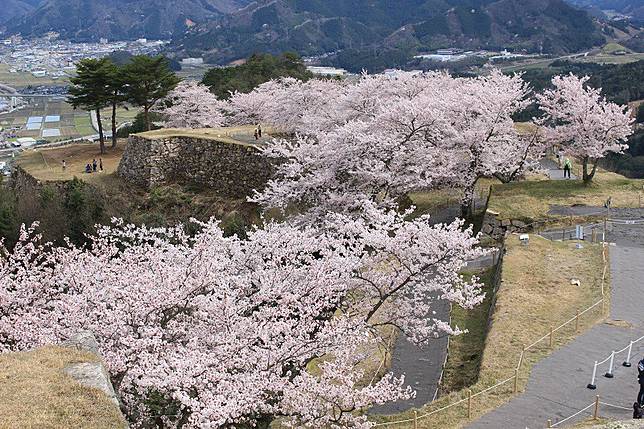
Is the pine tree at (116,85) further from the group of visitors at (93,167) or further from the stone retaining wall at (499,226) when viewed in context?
the stone retaining wall at (499,226)

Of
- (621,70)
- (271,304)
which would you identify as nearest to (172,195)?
(271,304)

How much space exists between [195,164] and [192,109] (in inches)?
377

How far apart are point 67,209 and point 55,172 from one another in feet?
25.4

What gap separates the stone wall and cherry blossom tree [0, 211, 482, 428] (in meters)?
11.1

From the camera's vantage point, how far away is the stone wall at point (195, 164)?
76.2 ft

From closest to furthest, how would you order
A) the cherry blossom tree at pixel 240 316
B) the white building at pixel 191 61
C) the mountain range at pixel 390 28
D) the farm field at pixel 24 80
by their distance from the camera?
1. the cherry blossom tree at pixel 240 316
2. the mountain range at pixel 390 28
3. the farm field at pixel 24 80
4. the white building at pixel 191 61

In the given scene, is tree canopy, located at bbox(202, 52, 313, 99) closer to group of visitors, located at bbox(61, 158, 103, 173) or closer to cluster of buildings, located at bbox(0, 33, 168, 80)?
group of visitors, located at bbox(61, 158, 103, 173)

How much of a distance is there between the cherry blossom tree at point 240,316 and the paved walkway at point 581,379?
1.53 metres

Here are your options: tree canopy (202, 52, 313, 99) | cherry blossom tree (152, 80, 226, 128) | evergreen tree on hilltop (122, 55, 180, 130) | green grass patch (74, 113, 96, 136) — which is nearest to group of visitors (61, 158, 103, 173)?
evergreen tree on hilltop (122, 55, 180, 130)

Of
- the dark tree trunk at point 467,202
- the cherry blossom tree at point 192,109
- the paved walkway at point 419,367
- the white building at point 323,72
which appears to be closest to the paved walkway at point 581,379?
the paved walkway at point 419,367

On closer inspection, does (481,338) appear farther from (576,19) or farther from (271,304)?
(576,19)

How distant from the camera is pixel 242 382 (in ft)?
25.2

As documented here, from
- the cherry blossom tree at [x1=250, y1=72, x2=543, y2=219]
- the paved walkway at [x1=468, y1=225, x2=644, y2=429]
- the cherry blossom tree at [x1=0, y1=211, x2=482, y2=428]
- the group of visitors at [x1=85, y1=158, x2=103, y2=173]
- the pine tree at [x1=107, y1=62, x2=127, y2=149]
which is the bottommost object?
the paved walkway at [x1=468, y1=225, x2=644, y2=429]

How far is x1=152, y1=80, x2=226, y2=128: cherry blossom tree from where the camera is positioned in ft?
106
